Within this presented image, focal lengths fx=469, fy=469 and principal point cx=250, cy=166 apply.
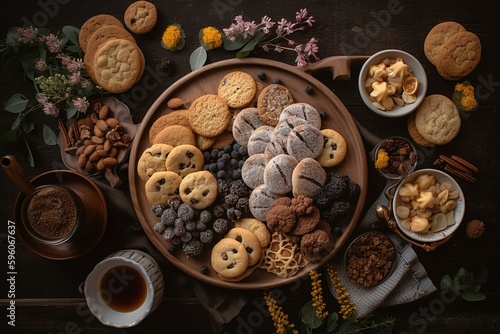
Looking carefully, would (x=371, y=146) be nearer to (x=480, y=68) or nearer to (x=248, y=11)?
(x=480, y=68)

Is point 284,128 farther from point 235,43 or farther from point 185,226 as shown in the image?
point 185,226

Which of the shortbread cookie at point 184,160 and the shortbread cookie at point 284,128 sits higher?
the shortbread cookie at point 284,128

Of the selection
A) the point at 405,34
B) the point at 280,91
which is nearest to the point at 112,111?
the point at 280,91

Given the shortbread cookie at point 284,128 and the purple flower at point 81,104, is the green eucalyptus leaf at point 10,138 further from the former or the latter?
the shortbread cookie at point 284,128

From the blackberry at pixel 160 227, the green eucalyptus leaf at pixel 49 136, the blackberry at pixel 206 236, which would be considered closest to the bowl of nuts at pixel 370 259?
the blackberry at pixel 206 236

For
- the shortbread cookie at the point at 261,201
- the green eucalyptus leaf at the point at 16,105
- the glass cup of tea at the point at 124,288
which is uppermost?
the shortbread cookie at the point at 261,201

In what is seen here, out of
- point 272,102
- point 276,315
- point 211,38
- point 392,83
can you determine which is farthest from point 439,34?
point 276,315

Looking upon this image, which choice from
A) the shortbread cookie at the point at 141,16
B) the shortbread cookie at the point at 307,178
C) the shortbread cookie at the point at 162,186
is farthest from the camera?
the shortbread cookie at the point at 141,16

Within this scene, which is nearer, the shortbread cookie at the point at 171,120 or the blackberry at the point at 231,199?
the blackberry at the point at 231,199
